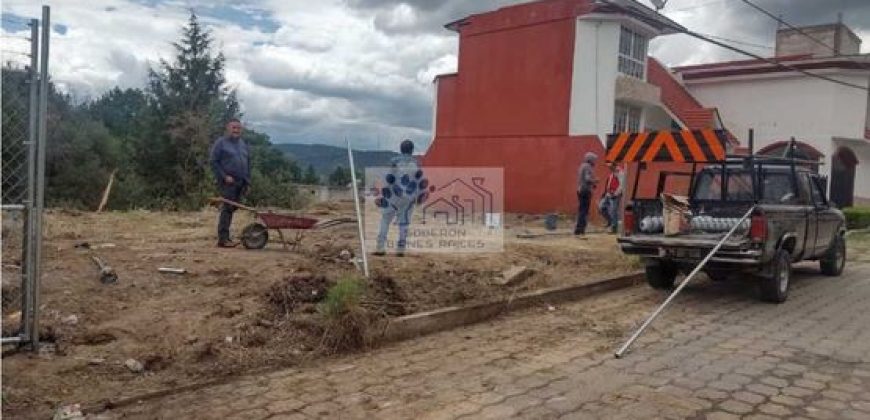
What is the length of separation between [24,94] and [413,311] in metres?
3.71

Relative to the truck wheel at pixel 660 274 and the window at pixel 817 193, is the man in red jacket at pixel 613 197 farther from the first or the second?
the truck wheel at pixel 660 274

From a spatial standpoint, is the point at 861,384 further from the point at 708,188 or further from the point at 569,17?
the point at 569,17

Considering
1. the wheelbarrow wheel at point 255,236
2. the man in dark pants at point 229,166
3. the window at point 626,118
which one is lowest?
the wheelbarrow wheel at point 255,236

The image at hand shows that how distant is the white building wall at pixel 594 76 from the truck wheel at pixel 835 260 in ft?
31.9

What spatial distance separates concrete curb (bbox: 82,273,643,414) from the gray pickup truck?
3.07 feet

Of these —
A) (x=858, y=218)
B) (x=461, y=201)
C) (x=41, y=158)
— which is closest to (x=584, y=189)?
(x=461, y=201)

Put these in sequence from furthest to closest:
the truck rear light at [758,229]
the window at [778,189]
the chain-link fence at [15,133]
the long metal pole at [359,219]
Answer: the window at [778,189] < the truck rear light at [758,229] < the long metal pole at [359,219] < the chain-link fence at [15,133]

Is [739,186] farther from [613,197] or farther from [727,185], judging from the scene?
[613,197]

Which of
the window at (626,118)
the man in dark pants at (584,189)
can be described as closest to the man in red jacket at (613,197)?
the man in dark pants at (584,189)

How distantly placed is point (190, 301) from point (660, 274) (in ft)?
19.9

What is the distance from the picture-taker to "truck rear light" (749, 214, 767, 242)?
804 centimetres

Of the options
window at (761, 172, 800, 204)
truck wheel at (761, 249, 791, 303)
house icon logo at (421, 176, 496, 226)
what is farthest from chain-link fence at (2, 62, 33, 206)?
house icon logo at (421, 176, 496, 226)

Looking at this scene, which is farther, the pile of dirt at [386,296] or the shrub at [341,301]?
the pile of dirt at [386,296]

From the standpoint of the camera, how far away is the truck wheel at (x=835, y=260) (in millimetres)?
11273
